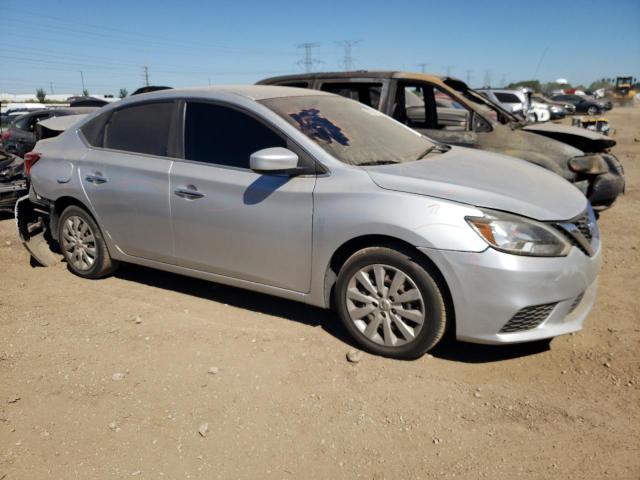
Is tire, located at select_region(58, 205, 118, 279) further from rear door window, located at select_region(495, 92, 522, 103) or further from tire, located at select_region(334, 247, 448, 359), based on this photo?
rear door window, located at select_region(495, 92, 522, 103)

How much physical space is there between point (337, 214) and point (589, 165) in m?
3.68

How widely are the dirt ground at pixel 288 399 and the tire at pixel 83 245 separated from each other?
0.51 metres

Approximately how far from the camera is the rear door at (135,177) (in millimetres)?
4184

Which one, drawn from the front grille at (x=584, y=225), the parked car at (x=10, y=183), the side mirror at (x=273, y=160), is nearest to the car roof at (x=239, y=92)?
the side mirror at (x=273, y=160)

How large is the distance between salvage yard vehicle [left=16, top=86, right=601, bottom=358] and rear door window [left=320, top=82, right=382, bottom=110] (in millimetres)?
2243

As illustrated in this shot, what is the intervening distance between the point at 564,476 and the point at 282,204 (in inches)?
85.8

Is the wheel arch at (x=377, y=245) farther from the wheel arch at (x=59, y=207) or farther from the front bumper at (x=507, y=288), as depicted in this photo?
the wheel arch at (x=59, y=207)

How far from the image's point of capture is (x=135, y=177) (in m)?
4.28

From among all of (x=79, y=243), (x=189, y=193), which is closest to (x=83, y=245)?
(x=79, y=243)

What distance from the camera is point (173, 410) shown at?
2.98m

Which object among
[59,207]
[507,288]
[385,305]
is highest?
[507,288]

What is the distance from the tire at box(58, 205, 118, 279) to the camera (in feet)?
15.5

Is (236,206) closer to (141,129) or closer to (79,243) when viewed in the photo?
(141,129)

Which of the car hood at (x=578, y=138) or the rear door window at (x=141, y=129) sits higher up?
the rear door window at (x=141, y=129)
